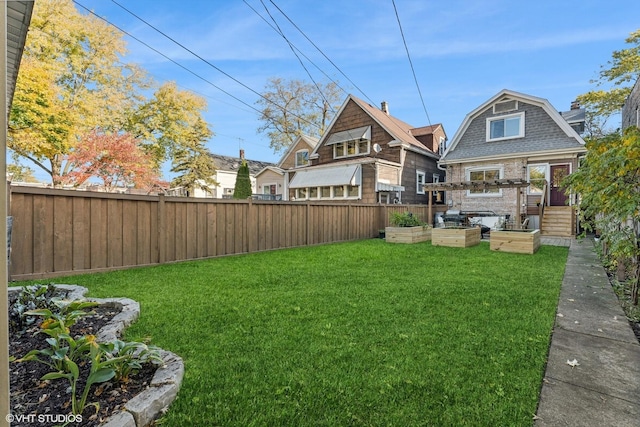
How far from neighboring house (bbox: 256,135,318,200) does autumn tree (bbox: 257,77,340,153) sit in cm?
346

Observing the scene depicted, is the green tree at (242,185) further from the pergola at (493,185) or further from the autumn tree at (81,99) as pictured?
the pergola at (493,185)

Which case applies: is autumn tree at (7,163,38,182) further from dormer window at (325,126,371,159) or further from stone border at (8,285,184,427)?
stone border at (8,285,184,427)

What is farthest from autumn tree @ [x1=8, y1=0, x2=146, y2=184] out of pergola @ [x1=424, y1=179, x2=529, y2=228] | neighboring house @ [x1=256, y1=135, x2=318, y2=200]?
pergola @ [x1=424, y1=179, x2=529, y2=228]

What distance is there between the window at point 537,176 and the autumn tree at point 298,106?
54.2ft

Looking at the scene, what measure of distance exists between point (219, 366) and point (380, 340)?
126cm

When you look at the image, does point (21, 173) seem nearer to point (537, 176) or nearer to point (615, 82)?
point (537, 176)

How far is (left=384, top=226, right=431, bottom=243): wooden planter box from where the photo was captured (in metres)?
9.51

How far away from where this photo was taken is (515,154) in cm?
1414

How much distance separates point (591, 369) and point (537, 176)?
1447cm

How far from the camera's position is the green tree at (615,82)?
56.6 feet

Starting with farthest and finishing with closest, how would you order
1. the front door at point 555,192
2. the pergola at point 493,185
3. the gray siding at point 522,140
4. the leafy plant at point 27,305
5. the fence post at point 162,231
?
the gray siding at point 522,140 → the front door at point 555,192 → the pergola at point 493,185 → the fence post at point 162,231 → the leafy plant at point 27,305

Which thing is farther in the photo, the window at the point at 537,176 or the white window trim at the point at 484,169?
the white window trim at the point at 484,169

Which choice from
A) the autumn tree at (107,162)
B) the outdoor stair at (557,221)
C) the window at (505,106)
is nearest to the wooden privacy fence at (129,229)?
the outdoor stair at (557,221)

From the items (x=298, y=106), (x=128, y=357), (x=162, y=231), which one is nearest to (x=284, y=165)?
(x=298, y=106)
